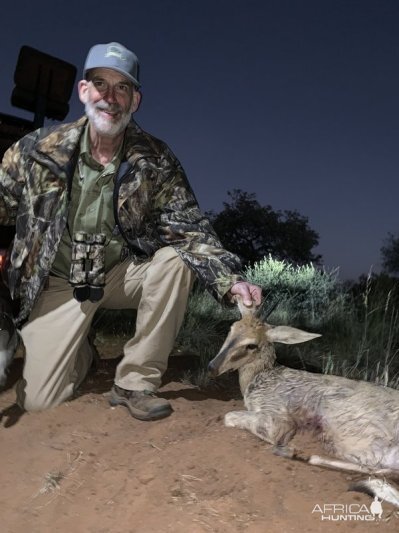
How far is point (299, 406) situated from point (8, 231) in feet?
12.4

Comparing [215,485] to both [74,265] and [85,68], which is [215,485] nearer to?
[74,265]

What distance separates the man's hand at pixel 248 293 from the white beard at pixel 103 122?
162 centimetres

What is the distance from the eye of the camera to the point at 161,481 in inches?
118

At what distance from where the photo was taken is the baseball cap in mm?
4457

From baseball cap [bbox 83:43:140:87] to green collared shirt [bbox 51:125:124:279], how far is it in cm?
56

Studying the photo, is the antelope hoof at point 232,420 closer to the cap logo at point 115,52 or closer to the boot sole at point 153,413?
the boot sole at point 153,413

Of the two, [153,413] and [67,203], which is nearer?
[153,413]

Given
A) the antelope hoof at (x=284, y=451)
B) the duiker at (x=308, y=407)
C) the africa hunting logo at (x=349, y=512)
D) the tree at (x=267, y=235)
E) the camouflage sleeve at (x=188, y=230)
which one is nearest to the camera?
the africa hunting logo at (x=349, y=512)

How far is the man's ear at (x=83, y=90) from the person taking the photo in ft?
15.3

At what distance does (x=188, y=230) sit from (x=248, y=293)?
2.89ft

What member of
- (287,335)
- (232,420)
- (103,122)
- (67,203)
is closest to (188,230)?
(67,203)

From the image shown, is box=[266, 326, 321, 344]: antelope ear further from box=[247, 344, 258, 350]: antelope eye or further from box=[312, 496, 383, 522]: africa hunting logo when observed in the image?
box=[312, 496, 383, 522]: africa hunting logo

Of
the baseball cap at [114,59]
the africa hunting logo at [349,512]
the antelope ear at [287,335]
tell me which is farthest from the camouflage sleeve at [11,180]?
the africa hunting logo at [349,512]

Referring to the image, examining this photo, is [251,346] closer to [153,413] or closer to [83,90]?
[153,413]
